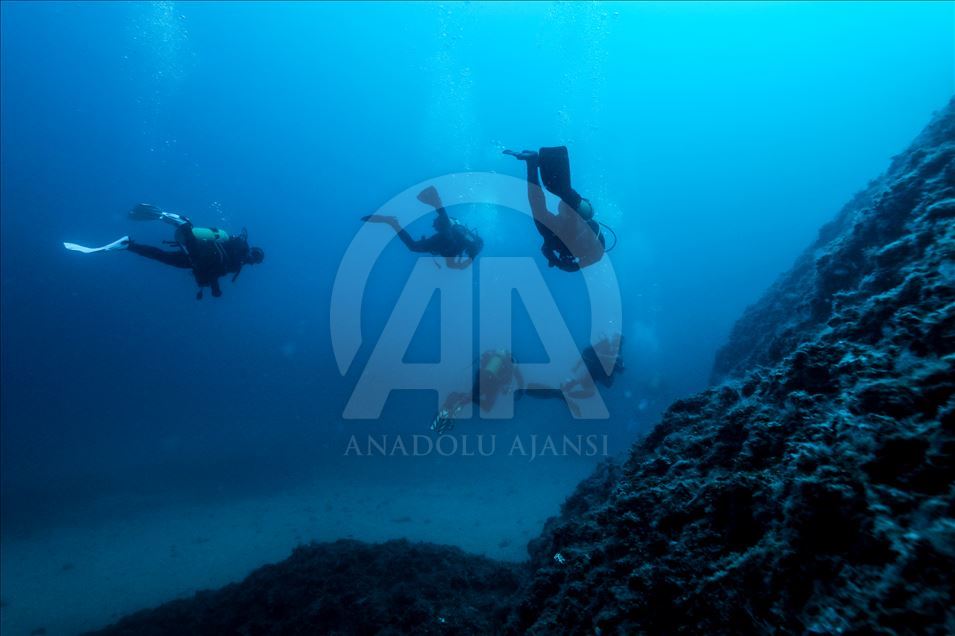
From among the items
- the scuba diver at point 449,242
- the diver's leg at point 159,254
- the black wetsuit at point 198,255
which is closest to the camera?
the black wetsuit at point 198,255

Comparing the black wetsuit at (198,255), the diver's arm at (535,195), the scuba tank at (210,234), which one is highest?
the diver's arm at (535,195)

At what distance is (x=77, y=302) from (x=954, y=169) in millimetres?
72176

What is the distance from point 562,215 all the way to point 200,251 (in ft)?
23.3

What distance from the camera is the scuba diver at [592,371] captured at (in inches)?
419

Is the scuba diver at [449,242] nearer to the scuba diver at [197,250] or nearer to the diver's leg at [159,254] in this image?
the scuba diver at [197,250]

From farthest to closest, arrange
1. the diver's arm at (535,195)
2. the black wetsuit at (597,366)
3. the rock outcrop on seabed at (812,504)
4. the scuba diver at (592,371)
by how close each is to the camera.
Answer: the black wetsuit at (597,366) < the scuba diver at (592,371) < the diver's arm at (535,195) < the rock outcrop on seabed at (812,504)

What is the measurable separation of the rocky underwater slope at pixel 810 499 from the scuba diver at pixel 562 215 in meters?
3.79

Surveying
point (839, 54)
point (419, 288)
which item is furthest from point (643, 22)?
point (419, 288)

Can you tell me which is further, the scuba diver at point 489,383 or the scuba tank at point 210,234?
the scuba diver at point 489,383

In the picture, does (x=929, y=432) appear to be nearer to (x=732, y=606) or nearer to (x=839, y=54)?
(x=732, y=606)

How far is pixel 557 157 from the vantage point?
23.3ft

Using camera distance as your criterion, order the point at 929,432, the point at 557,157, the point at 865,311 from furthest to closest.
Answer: the point at 557,157, the point at 865,311, the point at 929,432

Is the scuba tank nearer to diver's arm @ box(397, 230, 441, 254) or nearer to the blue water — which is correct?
diver's arm @ box(397, 230, 441, 254)

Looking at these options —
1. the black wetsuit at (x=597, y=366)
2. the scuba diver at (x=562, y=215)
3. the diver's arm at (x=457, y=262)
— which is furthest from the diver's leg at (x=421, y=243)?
the black wetsuit at (x=597, y=366)
